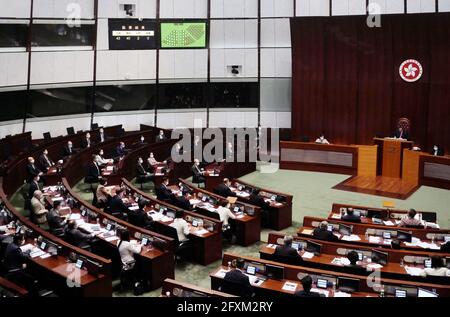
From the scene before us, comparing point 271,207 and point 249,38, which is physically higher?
point 249,38

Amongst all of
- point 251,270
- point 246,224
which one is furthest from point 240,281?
point 246,224

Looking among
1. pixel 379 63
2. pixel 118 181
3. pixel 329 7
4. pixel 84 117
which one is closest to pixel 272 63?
pixel 329 7

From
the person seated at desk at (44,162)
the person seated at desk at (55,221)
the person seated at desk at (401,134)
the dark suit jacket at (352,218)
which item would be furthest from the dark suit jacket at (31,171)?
the person seated at desk at (401,134)

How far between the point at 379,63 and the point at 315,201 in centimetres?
554

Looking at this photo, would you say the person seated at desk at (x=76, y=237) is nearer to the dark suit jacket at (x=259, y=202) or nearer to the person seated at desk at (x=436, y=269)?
the dark suit jacket at (x=259, y=202)

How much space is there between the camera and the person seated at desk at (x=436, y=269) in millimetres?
7738

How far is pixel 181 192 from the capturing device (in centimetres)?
1252

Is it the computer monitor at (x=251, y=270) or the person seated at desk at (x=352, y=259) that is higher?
the person seated at desk at (x=352, y=259)

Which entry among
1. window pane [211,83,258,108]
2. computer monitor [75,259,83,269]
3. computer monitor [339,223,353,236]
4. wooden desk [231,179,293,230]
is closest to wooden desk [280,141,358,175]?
window pane [211,83,258,108]

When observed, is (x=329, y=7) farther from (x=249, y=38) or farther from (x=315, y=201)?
(x=315, y=201)

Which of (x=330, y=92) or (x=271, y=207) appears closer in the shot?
(x=271, y=207)

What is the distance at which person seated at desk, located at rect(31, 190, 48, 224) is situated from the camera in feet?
37.1

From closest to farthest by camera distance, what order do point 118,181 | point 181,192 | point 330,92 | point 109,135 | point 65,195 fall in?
1. point 65,195
2. point 181,192
3. point 118,181
4. point 330,92
5. point 109,135

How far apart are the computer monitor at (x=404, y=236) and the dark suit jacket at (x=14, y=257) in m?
6.15
